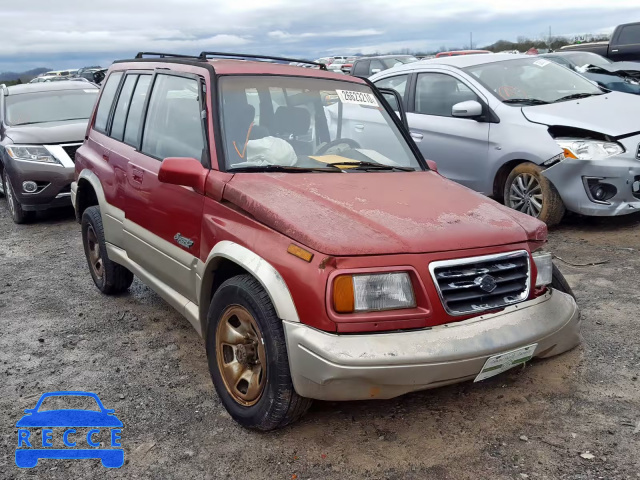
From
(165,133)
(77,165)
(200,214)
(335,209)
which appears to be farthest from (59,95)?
(335,209)

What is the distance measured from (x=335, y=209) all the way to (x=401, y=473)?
123 centimetres

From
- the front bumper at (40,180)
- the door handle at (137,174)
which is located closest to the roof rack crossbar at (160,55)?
the door handle at (137,174)

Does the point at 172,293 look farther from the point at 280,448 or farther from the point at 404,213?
the point at 404,213

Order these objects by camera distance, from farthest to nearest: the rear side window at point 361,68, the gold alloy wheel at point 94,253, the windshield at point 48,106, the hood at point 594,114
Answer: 1. the rear side window at point 361,68
2. the windshield at point 48,106
3. the hood at point 594,114
4. the gold alloy wheel at point 94,253

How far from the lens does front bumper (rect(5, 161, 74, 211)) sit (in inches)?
309

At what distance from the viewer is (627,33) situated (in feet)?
55.8

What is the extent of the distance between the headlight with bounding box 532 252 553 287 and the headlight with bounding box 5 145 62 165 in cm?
644

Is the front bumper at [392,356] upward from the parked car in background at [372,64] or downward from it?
downward

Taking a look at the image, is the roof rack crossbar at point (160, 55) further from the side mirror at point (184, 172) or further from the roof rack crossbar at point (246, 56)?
the side mirror at point (184, 172)

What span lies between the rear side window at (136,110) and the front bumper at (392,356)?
2312 millimetres

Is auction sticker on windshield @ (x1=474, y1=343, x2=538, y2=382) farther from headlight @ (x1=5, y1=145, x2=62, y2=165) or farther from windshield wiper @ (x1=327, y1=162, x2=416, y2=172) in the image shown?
headlight @ (x1=5, y1=145, x2=62, y2=165)

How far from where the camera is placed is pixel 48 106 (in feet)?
29.6

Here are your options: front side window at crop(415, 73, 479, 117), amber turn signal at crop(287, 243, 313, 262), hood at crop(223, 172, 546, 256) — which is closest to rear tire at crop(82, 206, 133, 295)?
hood at crop(223, 172, 546, 256)

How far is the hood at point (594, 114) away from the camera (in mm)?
6086
